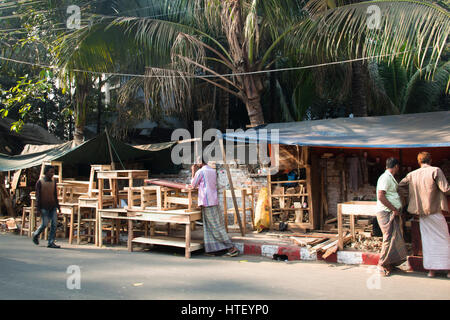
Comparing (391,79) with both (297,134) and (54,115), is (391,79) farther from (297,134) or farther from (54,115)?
(54,115)

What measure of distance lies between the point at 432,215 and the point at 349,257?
1.56 m

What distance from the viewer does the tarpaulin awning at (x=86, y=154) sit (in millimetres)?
9930

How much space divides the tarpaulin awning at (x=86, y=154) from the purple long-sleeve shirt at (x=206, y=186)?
348 centimetres

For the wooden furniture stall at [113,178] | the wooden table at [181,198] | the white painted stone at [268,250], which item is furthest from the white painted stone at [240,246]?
the wooden furniture stall at [113,178]

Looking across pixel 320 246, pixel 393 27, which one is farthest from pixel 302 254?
pixel 393 27

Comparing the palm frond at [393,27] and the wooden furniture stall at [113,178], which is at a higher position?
the palm frond at [393,27]

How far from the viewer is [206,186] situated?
24.0 ft

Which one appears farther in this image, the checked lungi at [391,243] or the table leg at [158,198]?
the table leg at [158,198]

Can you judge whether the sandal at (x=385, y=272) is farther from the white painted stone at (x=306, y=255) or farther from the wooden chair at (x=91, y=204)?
the wooden chair at (x=91, y=204)

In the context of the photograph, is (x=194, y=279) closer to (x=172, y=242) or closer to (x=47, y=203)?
(x=172, y=242)

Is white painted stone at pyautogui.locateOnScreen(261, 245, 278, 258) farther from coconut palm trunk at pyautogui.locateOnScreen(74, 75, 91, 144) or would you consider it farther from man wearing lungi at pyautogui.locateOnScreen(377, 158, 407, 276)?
coconut palm trunk at pyautogui.locateOnScreen(74, 75, 91, 144)

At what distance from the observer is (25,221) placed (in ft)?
36.5

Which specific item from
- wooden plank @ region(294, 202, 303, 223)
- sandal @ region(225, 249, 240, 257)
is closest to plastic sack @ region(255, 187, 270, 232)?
wooden plank @ region(294, 202, 303, 223)

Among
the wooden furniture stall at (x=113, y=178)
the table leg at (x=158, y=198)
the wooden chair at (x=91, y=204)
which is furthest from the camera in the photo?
the wooden chair at (x=91, y=204)
